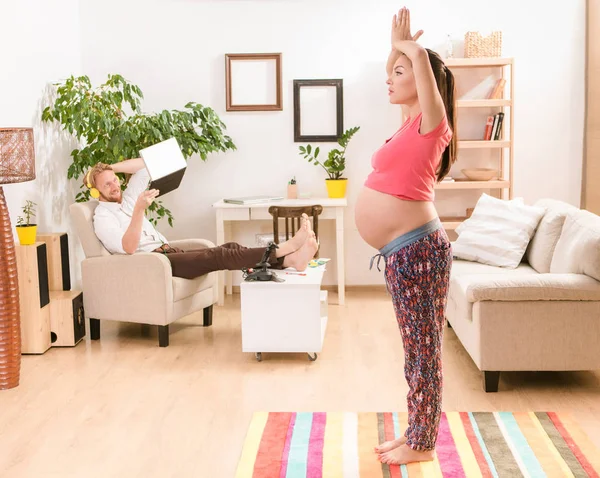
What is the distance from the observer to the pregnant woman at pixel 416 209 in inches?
102

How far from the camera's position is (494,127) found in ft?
18.7

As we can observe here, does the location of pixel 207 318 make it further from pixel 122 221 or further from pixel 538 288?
pixel 538 288

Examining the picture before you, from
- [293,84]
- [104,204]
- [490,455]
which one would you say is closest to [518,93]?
[293,84]

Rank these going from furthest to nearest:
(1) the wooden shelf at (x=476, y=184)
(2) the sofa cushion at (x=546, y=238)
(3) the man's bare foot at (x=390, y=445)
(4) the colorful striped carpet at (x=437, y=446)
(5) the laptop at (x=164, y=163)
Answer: (1) the wooden shelf at (x=476, y=184) < (5) the laptop at (x=164, y=163) < (2) the sofa cushion at (x=546, y=238) < (3) the man's bare foot at (x=390, y=445) < (4) the colorful striped carpet at (x=437, y=446)

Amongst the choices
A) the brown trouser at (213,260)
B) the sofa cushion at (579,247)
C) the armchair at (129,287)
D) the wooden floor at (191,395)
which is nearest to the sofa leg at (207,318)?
the wooden floor at (191,395)

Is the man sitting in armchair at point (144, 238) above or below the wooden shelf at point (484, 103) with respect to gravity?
below

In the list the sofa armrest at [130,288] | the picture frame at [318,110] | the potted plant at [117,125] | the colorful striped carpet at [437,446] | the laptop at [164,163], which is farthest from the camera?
Answer: the picture frame at [318,110]

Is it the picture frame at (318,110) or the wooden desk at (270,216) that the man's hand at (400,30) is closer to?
the wooden desk at (270,216)

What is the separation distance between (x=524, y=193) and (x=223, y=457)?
11.9 ft

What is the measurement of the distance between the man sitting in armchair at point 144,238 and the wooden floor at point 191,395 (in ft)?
1.52

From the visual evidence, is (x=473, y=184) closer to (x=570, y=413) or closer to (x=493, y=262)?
(x=493, y=262)

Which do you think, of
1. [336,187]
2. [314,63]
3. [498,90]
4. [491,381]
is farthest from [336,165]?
[491,381]

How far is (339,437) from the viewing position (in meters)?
3.19

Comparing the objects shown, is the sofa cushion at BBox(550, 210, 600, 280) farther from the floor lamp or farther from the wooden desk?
the floor lamp
